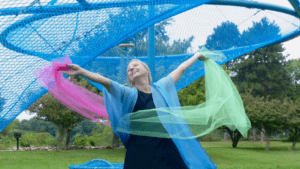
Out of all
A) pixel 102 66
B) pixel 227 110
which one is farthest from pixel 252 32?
pixel 227 110

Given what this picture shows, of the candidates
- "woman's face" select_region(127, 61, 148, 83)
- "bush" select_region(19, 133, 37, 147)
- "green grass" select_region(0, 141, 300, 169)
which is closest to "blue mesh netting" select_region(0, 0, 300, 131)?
"woman's face" select_region(127, 61, 148, 83)

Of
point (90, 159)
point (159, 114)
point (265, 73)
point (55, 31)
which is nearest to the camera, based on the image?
point (159, 114)

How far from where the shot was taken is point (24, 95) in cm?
348

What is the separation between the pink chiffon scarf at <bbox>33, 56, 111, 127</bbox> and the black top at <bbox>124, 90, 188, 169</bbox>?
671mm

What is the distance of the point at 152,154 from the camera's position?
2.01 meters

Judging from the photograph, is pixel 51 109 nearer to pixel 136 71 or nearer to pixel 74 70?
pixel 136 71

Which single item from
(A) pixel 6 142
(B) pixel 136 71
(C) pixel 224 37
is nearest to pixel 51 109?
(A) pixel 6 142

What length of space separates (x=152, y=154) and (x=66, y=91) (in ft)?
2.91

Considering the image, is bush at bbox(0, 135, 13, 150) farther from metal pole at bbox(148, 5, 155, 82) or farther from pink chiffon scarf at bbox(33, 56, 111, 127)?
pink chiffon scarf at bbox(33, 56, 111, 127)

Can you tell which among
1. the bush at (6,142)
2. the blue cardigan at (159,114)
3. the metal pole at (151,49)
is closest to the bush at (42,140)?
the bush at (6,142)

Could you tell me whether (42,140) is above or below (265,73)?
below

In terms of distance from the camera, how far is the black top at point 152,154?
2.00 m

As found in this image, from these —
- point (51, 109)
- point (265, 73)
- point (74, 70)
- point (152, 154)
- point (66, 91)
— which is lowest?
point (152, 154)

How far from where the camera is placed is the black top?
200 centimetres
